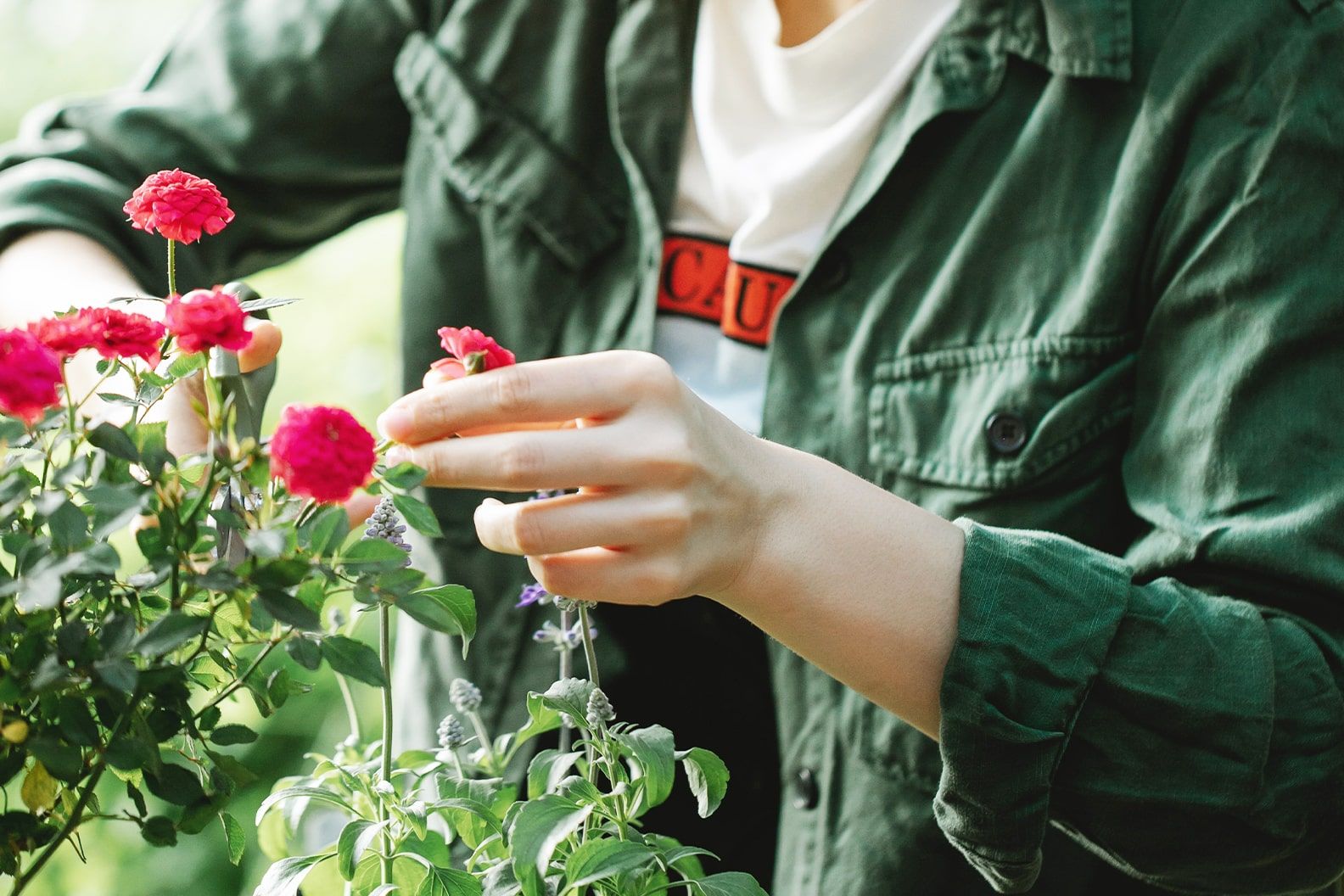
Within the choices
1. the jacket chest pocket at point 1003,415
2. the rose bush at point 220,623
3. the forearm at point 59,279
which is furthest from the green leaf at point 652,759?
the forearm at point 59,279

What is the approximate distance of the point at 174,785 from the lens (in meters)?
0.49

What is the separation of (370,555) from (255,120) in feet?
2.75

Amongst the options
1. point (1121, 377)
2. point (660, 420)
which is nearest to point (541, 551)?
point (660, 420)

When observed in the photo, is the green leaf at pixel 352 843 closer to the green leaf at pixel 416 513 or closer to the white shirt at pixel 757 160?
the green leaf at pixel 416 513

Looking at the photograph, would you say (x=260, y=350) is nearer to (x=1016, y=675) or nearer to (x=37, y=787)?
(x=37, y=787)

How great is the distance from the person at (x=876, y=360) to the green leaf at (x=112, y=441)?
0.11 m

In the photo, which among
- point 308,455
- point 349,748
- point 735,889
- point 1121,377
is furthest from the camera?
point 1121,377

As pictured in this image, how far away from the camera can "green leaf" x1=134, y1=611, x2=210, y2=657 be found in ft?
1.46

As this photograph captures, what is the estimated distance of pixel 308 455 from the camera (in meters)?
0.43

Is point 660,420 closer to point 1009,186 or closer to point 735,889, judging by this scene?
point 735,889

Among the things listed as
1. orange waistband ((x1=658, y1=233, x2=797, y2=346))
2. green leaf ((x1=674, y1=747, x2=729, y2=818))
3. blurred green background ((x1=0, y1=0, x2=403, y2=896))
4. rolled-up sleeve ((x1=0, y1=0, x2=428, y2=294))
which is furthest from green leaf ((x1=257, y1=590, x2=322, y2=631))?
blurred green background ((x1=0, y1=0, x2=403, y2=896))

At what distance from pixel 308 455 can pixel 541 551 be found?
0.15 metres

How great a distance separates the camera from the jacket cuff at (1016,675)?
2.22ft

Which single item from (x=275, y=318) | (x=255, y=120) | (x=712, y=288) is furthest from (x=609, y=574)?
(x=275, y=318)
